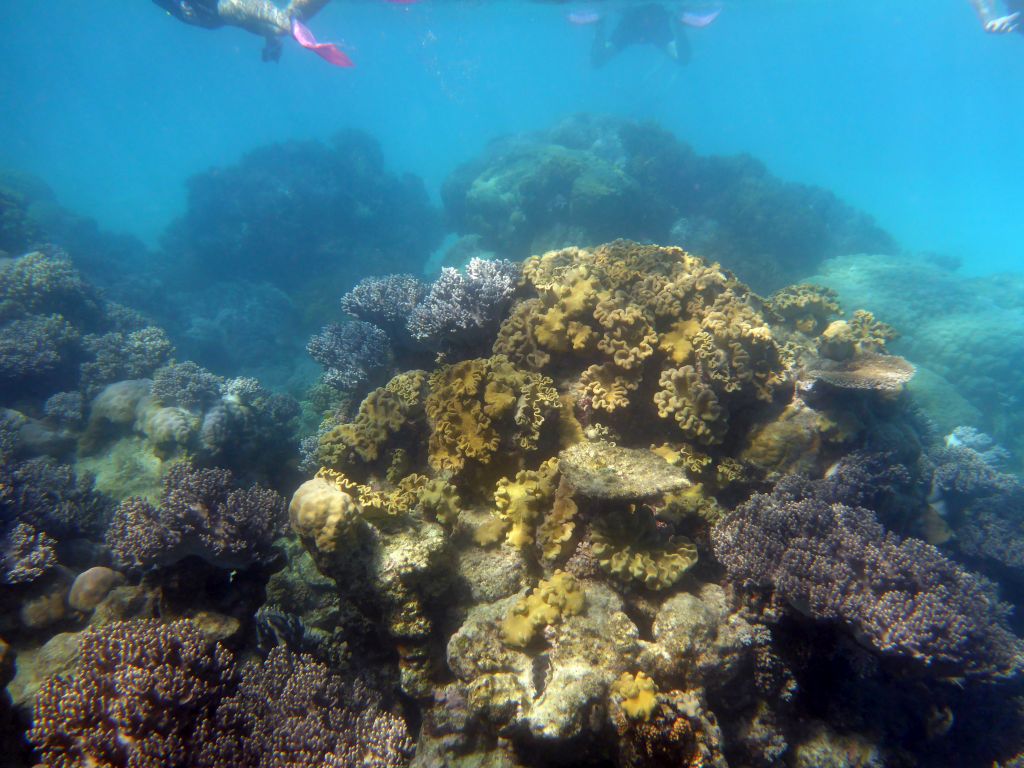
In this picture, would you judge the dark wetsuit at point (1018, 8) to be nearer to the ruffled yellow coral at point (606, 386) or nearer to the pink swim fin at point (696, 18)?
the pink swim fin at point (696, 18)

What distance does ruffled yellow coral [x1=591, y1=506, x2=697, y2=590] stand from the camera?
14.9ft

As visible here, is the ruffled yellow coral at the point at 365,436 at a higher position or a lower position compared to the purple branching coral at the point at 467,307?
lower

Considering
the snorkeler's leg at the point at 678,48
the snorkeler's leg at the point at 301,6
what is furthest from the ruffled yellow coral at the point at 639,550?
the snorkeler's leg at the point at 678,48

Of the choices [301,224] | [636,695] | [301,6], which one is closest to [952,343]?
[636,695]

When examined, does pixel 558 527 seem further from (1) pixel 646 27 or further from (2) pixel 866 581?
(1) pixel 646 27

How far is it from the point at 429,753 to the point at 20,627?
216 inches

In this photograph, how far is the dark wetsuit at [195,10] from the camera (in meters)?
15.5

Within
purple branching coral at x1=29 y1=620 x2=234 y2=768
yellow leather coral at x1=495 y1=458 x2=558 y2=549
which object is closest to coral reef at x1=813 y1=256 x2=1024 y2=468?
yellow leather coral at x1=495 y1=458 x2=558 y2=549

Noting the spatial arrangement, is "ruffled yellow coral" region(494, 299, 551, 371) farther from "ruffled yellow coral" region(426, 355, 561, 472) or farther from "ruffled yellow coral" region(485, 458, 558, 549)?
"ruffled yellow coral" region(485, 458, 558, 549)

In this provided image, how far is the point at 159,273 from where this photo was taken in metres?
23.3

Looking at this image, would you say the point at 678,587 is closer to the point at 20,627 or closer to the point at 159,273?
the point at 20,627

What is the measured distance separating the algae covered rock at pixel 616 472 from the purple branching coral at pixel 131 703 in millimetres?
3941

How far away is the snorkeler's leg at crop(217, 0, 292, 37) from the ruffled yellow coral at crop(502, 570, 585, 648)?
66.9ft

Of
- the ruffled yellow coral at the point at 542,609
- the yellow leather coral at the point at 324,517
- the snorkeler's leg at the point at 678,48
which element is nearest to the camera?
the ruffled yellow coral at the point at 542,609
